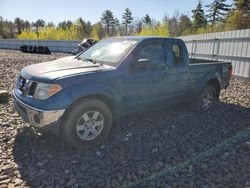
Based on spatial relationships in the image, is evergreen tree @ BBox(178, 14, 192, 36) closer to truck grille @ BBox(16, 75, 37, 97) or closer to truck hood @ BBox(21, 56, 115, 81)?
truck hood @ BBox(21, 56, 115, 81)

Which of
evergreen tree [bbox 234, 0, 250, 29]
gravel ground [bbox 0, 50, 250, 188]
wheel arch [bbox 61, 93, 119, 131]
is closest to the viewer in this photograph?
gravel ground [bbox 0, 50, 250, 188]

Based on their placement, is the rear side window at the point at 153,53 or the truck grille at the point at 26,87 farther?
the rear side window at the point at 153,53

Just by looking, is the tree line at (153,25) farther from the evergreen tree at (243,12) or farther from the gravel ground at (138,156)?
the gravel ground at (138,156)

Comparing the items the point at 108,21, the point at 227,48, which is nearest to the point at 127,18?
the point at 108,21

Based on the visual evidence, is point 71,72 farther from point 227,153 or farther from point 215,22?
point 215,22

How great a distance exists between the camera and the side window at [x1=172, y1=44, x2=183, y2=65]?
16.2 ft

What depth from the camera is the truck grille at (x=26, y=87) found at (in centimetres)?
349

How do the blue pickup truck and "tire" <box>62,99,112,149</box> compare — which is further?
"tire" <box>62,99,112,149</box>

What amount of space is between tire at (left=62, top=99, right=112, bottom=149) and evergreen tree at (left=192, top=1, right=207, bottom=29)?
48849mm

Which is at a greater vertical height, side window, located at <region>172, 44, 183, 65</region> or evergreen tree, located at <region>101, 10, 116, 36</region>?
evergreen tree, located at <region>101, 10, 116, 36</region>

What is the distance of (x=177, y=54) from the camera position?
5027 millimetres

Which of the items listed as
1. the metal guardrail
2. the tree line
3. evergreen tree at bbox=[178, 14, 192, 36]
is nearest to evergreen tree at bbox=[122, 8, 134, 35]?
the tree line

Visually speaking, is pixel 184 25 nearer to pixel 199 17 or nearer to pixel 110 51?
pixel 199 17

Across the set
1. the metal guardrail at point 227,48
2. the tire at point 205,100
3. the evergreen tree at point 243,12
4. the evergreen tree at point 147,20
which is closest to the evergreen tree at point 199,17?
the evergreen tree at point 243,12
